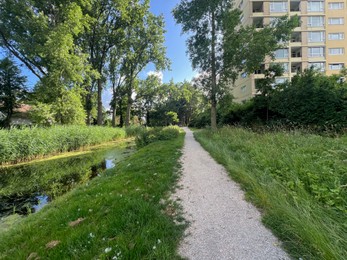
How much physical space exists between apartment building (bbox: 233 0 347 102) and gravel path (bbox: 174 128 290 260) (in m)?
30.9

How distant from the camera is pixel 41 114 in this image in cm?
1568

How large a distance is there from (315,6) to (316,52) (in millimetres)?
7751

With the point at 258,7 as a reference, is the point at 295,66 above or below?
below

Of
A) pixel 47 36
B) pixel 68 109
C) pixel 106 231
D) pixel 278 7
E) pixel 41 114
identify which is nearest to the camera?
pixel 106 231

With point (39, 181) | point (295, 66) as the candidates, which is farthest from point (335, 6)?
point (39, 181)

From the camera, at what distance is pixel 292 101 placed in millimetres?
12492

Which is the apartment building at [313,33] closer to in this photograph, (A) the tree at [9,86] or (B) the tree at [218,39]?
(B) the tree at [218,39]

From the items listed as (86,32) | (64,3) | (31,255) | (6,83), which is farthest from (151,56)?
(31,255)

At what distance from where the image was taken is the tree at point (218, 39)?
50.8 ft

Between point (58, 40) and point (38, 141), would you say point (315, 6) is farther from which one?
point (38, 141)

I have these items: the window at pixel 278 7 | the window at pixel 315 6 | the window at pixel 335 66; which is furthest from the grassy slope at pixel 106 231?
the window at pixel 315 6

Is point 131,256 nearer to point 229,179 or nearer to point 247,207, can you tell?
point 247,207

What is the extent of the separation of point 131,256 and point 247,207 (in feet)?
7.04

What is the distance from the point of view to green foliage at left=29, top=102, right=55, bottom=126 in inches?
615
